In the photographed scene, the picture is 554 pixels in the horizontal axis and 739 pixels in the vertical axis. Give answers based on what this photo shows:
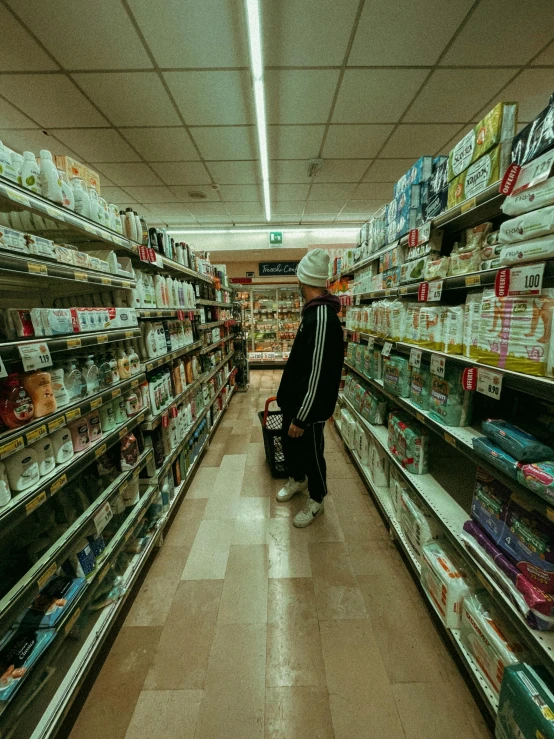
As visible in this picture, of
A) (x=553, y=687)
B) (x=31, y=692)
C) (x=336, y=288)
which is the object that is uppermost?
(x=336, y=288)

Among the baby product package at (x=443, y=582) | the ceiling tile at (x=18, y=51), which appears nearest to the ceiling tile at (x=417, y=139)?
the ceiling tile at (x=18, y=51)

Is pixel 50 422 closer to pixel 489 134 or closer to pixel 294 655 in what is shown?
pixel 294 655

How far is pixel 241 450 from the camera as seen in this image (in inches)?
141

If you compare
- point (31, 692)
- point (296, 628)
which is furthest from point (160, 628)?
point (296, 628)

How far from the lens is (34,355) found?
1.04 meters

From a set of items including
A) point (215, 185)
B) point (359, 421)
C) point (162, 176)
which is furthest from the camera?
point (215, 185)

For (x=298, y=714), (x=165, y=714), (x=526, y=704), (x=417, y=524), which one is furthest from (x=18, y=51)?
(x=526, y=704)

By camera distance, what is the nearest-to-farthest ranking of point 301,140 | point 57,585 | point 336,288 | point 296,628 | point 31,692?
point 31,692, point 57,585, point 296,628, point 301,140, point 336,288

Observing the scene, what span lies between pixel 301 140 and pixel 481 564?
4346mm

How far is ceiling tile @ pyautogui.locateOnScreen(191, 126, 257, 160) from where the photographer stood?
338 centimetres

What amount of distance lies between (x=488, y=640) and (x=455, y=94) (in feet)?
13.6

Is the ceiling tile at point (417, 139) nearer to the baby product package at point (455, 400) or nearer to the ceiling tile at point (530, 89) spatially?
the ceiling tile at point (530, 89)

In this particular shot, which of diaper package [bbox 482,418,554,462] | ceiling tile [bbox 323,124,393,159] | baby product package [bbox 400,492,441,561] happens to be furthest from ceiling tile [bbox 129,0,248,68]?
baby product package [bbox 400,492,441,561]

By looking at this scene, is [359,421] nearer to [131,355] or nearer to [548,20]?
[131,355]
